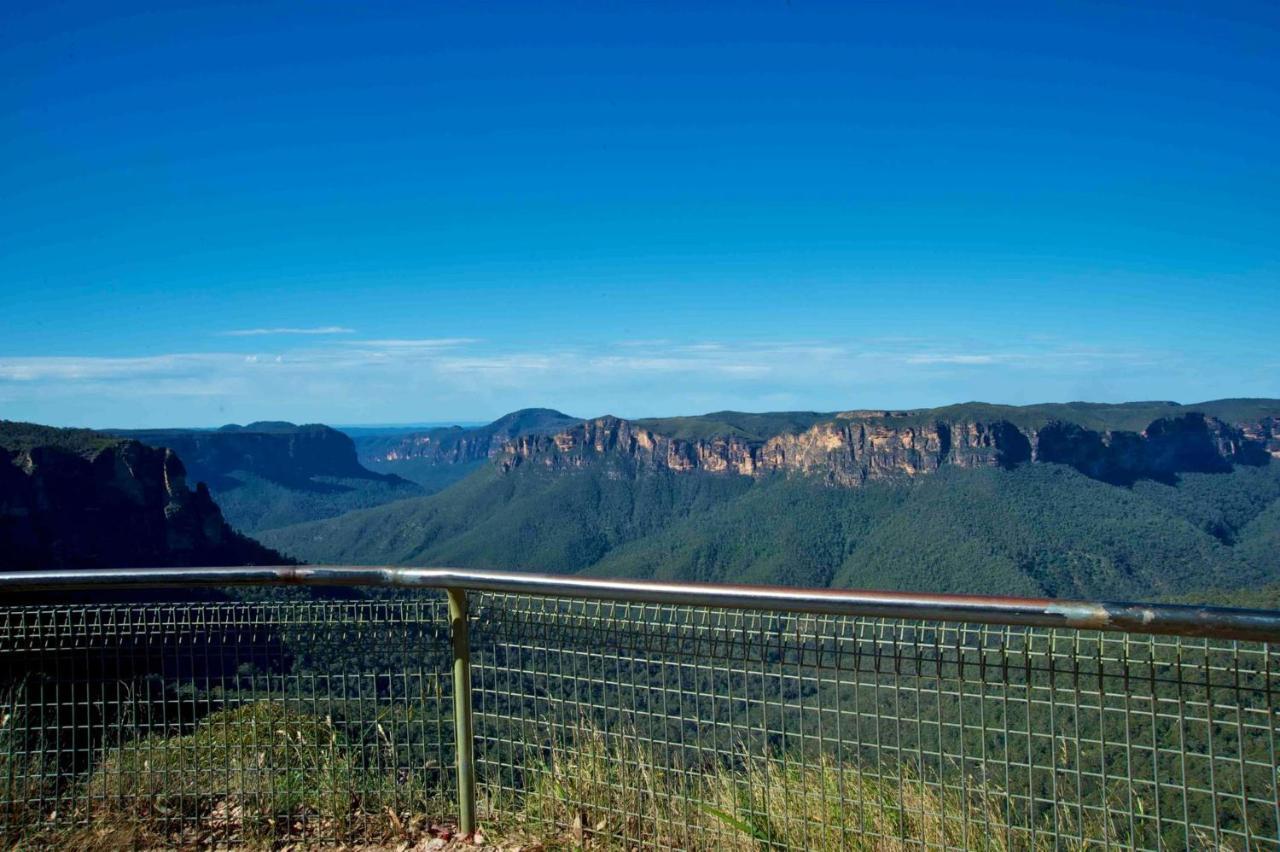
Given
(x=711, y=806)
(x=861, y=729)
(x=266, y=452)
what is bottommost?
(x=711, y=806)

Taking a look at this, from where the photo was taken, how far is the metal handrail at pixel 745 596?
7.11 feet

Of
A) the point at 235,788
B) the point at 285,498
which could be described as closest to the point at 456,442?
the point at 285,498

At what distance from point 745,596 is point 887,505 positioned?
74509mm

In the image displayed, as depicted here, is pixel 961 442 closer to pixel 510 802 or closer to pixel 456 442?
pixel 510 802

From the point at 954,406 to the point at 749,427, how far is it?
2357cm

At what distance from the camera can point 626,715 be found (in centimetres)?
339

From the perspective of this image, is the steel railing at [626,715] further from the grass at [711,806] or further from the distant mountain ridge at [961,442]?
the distant mountain ridge at [961,442]

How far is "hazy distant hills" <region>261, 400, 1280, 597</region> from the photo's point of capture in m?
63.3

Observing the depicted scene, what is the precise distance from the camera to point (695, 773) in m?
3.22

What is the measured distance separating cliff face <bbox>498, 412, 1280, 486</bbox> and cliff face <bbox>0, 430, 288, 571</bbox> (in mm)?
47836

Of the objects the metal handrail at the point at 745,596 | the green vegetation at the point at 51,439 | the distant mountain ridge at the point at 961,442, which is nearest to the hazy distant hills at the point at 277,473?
the distant mountain ridge at the point at 961,442

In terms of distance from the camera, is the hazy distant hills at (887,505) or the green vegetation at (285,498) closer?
the hazy distant hills at (887,505)

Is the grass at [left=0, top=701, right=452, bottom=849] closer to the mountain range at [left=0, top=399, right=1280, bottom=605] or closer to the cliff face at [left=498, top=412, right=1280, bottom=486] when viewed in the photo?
the mountain range at [left=0, top=399, right=1280, bottom=605]

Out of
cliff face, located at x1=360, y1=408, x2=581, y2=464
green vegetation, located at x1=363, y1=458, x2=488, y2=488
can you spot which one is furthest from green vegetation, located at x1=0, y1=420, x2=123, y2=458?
cliff face, located at x1=360, y1=408, x2=581, y2=464
